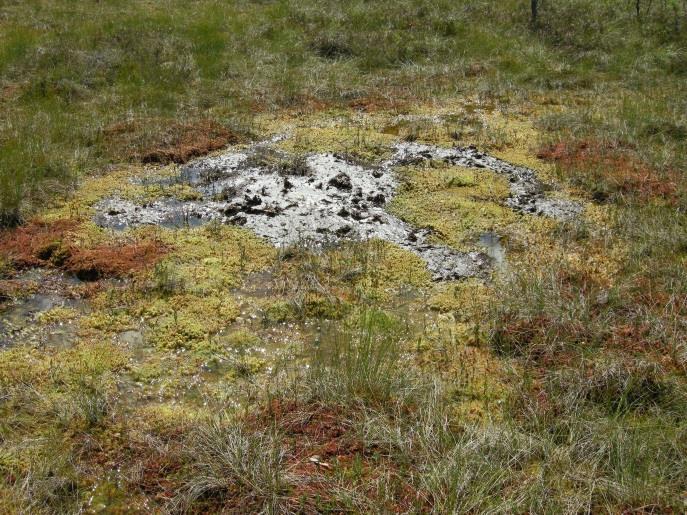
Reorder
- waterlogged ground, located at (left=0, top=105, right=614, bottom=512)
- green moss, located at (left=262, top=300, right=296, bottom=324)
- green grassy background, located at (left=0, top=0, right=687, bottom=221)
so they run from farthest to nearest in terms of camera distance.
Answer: green grassy background, located at (left=0, top=0, right=687, bottom=221)
green moss, located at (left=262, top=300, right=296, bottom=324)
waterlogged ground, located at (left=0, top=105, right=614, bottom=512)

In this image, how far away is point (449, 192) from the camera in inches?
401

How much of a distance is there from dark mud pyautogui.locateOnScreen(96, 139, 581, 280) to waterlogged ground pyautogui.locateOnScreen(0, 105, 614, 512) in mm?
36

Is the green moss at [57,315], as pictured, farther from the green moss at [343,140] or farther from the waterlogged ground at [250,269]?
the green moss at [343,140]

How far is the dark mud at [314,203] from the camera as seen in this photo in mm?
8602

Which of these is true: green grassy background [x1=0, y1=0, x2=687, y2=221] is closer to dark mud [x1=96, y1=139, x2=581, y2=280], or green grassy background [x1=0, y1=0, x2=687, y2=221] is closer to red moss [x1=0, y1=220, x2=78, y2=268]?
red moss [x1=0, y1=220, x2=78, y2=268]

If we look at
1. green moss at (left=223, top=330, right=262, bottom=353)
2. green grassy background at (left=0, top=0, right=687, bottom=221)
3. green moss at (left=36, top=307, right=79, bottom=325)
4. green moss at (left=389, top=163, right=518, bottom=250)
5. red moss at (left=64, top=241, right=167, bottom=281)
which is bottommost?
green moss at (left=223, top=330, right=262, bottom=353)

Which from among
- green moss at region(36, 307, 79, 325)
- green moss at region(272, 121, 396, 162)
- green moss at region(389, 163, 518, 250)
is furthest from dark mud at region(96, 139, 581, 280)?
green moss at region(36, 307, 79, 325)

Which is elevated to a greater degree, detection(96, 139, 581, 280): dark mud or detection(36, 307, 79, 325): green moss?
detection(96, 139, 581, 280): dark mud

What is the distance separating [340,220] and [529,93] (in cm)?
851

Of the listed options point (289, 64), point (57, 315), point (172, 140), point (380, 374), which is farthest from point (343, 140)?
point (380, 374)

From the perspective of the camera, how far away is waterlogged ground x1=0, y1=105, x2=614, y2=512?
585cm

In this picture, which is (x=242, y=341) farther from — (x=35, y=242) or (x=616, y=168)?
(x=616, y=168)

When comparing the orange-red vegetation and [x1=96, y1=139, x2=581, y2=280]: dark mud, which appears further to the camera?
the orange-red vegetation

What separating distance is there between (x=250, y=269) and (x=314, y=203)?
1.91 metres
